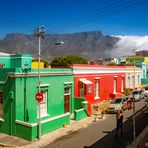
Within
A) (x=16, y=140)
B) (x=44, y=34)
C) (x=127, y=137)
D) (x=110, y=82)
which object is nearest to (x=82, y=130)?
(x=127, y=137)

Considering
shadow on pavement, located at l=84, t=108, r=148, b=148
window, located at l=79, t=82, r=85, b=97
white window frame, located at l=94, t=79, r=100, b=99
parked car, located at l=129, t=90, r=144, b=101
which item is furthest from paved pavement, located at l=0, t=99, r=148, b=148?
parked car, located at l=129, t=90, r=144, b=101

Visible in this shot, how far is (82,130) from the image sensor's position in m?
18.8

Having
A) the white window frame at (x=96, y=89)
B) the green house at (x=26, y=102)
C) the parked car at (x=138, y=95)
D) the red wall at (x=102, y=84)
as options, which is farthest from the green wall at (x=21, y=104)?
the parked car at (x=138, y=95)

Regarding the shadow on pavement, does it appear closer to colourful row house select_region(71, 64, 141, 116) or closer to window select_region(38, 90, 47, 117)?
colourful row house select_region(71, 64, 141, 116)

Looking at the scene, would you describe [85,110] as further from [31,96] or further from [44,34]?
[44,34]

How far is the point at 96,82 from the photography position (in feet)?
100

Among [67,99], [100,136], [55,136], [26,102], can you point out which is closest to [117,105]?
[67,99]

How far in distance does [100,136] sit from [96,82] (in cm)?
1365

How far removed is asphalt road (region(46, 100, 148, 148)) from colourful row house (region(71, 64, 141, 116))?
344 centimetres

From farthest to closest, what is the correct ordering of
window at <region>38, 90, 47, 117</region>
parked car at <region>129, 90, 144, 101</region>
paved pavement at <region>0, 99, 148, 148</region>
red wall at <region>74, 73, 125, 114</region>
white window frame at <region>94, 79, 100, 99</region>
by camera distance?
parked car at <region>129, 90, 144, 101</region> < white window frame at <region>94, 79, 100, 99</region> < red wall at <region>74, 73, 125, 114</region> < window at <region>38, 90, 47, 117</region> < paved pavement at <region>0, 99, 148, 148</region>

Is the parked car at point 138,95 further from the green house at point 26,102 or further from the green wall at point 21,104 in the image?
the green wall at point 21,104

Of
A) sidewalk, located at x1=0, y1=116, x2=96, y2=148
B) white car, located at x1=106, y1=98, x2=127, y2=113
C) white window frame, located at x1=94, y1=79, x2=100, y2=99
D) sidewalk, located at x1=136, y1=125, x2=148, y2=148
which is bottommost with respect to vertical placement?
sidewalk, located at x1=0, y1=116, x2=96, y2=148

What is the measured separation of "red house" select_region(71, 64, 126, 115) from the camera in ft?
85.7

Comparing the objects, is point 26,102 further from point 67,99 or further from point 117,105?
point 117,105
